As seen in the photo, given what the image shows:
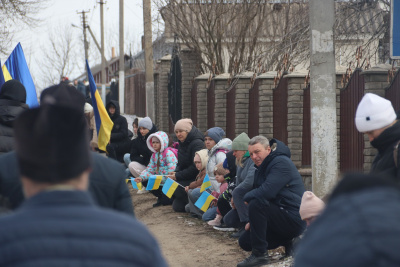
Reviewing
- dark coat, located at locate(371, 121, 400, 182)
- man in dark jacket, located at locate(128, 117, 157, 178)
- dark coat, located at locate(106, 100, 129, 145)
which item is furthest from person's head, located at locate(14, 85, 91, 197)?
dark coat, located at locate(106, 100, 129, 145)

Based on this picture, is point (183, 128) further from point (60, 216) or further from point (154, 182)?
point (60, 216)

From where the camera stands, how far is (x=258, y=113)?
15.4 m

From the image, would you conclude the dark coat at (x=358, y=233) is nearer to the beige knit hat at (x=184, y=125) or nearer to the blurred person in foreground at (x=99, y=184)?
the blurred person in foreground at (x=99, y=184)

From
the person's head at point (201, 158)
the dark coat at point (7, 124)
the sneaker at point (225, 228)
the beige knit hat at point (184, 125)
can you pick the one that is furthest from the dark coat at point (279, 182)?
the beige knit hat at point (184, 125)

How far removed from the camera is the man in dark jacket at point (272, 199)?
8078mm

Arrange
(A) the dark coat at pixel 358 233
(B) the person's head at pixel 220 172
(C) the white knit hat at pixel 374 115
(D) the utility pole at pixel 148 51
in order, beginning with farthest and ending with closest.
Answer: (D) the utility pole at pixel 148 51 < (B) the person's head at pixel 220 172 < (C) the white knit hat at pixel 374 115 < (A) the dark coat at pixel 358 233

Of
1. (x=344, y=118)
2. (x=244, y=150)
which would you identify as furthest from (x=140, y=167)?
(x=244, y=150)

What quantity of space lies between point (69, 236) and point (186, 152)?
1040 centimetres

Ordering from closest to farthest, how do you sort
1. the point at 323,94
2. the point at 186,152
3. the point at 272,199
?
1. the point at 272,199
2. the point at 323,94
3. the point at 186,152

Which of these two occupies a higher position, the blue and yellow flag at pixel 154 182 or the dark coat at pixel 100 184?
the dark coat at pixel 100 184

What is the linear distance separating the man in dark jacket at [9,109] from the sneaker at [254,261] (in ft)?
9.51

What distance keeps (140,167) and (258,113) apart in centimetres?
254

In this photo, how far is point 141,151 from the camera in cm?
1460

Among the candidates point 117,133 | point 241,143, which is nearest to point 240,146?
point 241,143
